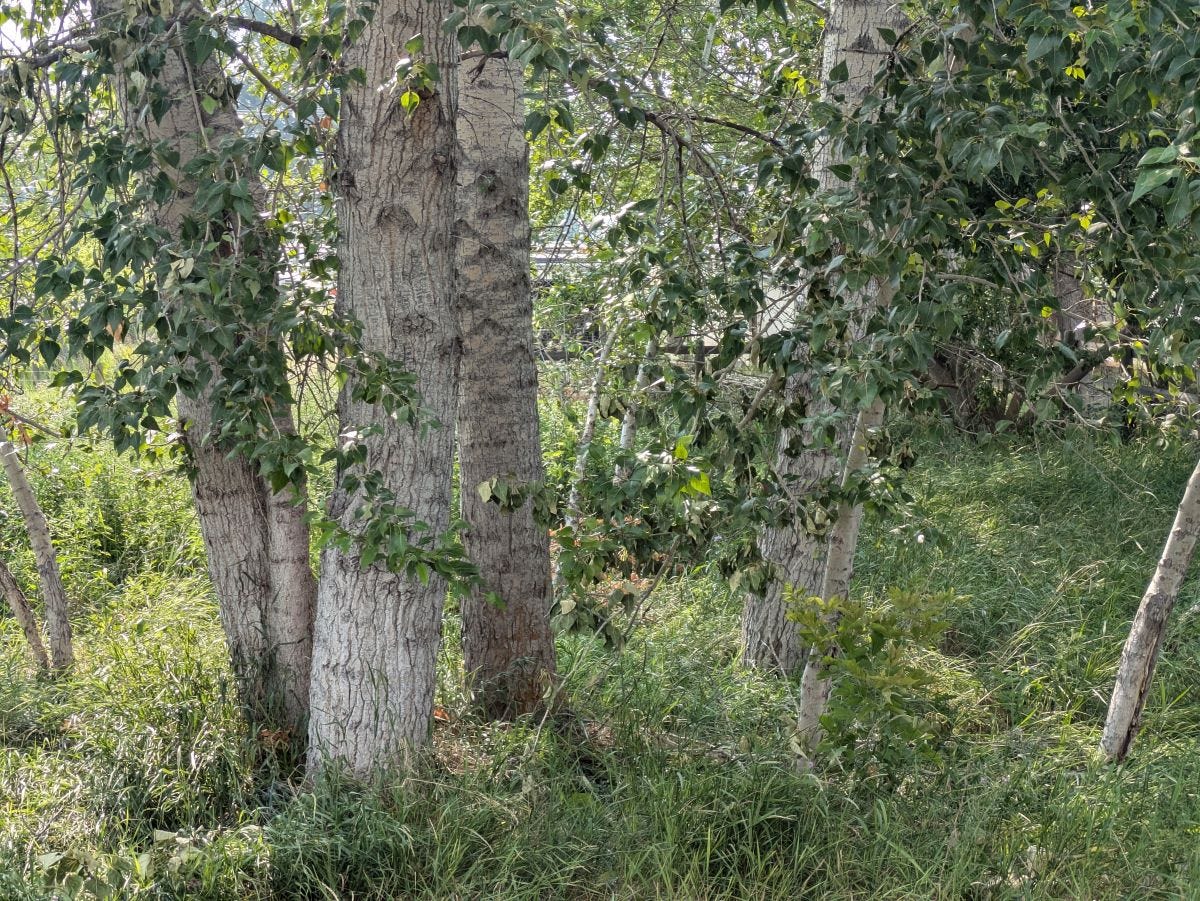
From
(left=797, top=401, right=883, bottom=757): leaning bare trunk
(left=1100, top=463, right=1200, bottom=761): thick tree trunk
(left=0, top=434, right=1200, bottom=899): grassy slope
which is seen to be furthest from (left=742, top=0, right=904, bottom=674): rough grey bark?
(left=1100, top=463, right=1200, bottom=761): thick tree trunk

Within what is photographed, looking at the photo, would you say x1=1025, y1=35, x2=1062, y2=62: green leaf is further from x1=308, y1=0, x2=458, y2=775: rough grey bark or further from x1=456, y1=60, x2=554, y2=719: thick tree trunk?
x1=456, y1=60, x2=554, y2=719: thick tree trunk

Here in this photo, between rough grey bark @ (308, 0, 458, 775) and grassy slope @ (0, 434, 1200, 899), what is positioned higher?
rough grey bark @ (308, 0, 458, 775)

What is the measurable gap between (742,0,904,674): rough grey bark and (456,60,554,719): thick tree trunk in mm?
939

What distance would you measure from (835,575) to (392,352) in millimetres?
1627

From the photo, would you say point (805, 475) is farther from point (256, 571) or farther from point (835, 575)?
point (256, 571)

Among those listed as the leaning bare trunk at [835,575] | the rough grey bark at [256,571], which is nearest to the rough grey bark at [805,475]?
the leaning bare trunk at [835,575]

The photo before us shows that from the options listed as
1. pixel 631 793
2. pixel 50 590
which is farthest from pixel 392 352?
pixel 50 590

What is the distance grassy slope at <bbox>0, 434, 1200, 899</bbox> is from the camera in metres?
3.14

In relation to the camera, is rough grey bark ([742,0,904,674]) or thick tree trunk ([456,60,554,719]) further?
thick tree trunk ([456,60,554,719])

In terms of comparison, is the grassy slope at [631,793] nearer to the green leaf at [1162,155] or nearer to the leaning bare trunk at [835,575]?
the leaning bare trunk at [835,575]

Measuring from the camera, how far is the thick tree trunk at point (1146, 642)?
4.14m

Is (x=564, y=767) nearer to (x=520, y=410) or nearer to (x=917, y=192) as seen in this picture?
(x=520, y=410)

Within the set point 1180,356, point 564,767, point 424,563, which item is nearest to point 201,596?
point 564,767

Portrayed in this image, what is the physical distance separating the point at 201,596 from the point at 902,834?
151 inches
